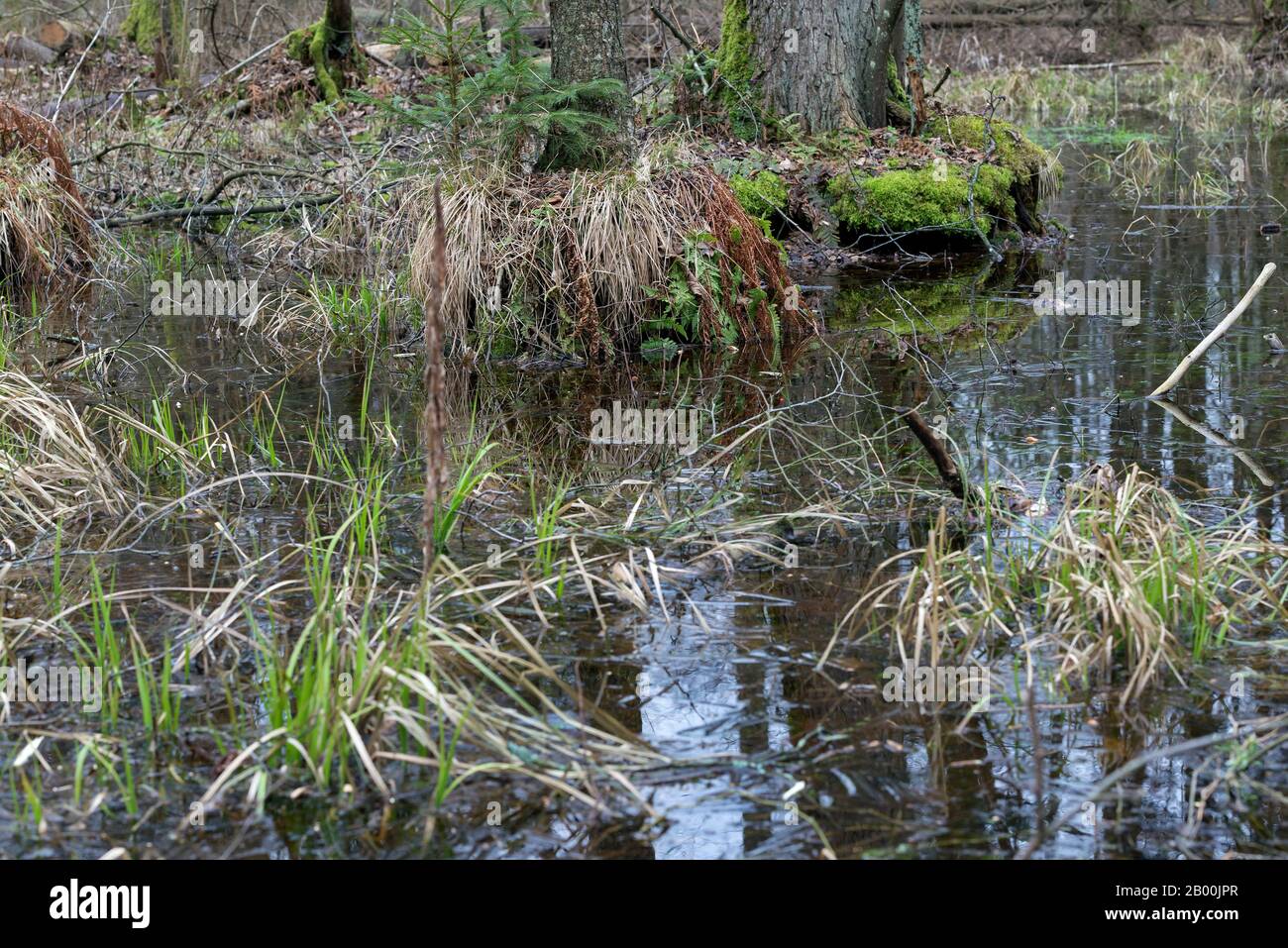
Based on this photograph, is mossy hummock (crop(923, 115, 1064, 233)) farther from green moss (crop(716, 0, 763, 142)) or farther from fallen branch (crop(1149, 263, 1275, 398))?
fallen branch (crop(1149, 263, 1275, 398))

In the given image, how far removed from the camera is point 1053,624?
379cm

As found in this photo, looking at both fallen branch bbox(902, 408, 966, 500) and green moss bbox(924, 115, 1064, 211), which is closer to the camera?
fallen branch bbox(902, 408, 966, 500)

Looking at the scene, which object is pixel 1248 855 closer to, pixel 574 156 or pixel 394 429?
pixel 394 429

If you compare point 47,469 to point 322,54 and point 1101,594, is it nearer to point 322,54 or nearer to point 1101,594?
point 1101,594

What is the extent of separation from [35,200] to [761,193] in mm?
5085

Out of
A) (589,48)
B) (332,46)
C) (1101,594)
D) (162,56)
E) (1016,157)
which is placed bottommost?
(1101,594)

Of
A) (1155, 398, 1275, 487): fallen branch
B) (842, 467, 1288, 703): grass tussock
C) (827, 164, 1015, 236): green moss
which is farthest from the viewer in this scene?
(827, 164, 1015, 236): green moss

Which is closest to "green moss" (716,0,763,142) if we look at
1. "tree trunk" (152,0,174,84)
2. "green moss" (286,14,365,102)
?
"green moss" (286,14,365,102)

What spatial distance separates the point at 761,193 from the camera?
9.70m

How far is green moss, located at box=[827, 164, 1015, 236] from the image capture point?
396 inches

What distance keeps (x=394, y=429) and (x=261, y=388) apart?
1208mm

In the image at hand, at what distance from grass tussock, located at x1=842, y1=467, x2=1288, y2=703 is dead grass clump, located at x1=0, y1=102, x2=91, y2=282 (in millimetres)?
7225

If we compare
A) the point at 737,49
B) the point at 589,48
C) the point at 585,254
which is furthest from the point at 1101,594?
the point at 737,49

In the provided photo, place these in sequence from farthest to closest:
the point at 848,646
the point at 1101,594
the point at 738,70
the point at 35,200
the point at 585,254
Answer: the point at 738,70, the point at 35,200, the point at 585,254, the point at 848,646, the point at 1101,594
